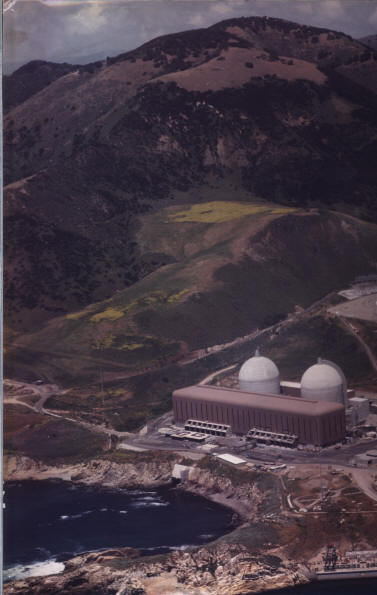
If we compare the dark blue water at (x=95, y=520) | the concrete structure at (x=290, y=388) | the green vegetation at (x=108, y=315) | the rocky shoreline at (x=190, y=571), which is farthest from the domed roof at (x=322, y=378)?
the green vegetation at (x=108, y=315)

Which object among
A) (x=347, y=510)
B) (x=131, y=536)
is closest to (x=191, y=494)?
(x=131, y=536)

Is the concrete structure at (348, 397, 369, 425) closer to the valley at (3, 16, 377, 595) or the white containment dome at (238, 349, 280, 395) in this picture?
the valley at (3, 16, 377, 595)

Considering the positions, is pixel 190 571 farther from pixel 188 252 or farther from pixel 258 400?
pixel 188 252

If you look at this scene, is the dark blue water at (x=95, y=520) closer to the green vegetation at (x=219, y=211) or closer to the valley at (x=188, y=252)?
the valley at (x=188, y=252)

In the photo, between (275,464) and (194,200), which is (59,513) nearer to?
(275,464)

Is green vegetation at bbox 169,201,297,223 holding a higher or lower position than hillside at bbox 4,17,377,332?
lower

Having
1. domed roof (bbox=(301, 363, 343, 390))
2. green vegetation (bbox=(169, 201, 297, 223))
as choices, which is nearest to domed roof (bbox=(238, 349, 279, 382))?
domed roof (bbox=(301, 363, 343, 390))
